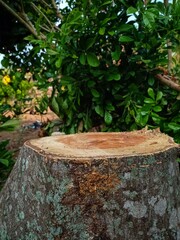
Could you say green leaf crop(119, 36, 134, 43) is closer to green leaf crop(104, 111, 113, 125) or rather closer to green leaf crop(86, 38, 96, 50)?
green leaf crop(86, 38, 96, 50)

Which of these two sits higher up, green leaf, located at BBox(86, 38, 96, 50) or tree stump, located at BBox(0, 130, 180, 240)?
green leaf, located at BBox(86, 38, 96, 50)

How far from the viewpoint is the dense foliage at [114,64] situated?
3127 millimetres

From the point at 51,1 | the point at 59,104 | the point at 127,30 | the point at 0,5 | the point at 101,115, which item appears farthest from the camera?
the point at 51,1

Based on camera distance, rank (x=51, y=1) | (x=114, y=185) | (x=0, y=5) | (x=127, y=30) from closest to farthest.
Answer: (x=114, y=185) → (x=127, y=30) → (x=0, y=5) → (x=51, y=1)

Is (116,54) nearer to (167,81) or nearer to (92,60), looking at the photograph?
(92,60)

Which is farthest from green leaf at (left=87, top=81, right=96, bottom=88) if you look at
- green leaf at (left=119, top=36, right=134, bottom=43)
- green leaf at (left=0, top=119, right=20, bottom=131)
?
green leaf at (left=0, top=119, right=20, bottom=131)

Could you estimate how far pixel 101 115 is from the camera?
343cm

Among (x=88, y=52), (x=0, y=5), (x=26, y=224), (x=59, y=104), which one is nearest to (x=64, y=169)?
(x=26, y=224)

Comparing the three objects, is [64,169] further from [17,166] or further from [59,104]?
[59,104]

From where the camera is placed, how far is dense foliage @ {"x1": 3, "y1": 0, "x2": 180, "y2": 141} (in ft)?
10.3

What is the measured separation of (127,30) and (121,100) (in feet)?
1.85

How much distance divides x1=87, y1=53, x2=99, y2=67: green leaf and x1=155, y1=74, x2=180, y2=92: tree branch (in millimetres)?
531

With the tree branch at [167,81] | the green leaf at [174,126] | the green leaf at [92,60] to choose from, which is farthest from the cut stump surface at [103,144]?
the tree branch at [167,81]

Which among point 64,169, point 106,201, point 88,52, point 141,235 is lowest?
point 141,235
